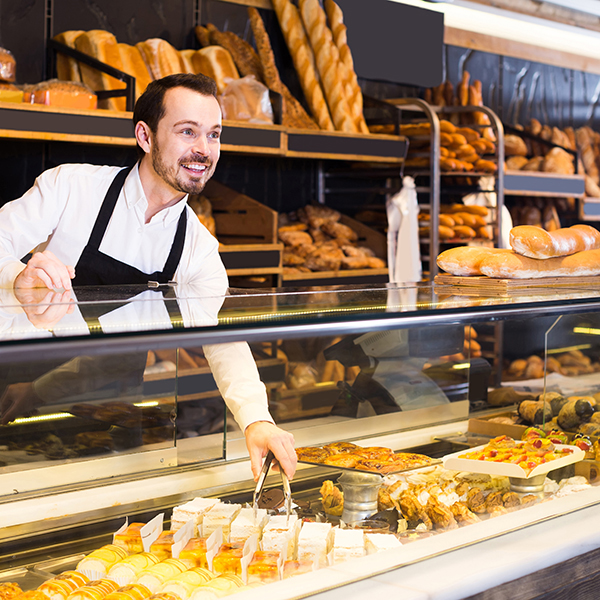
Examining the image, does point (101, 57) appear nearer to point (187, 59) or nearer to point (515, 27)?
point (187, 59)

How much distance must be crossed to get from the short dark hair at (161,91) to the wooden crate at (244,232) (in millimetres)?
1103

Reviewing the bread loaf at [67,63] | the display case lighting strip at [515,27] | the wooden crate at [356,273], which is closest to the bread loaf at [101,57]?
the bread loaf at [67,63]

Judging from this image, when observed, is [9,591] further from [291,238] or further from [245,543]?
[291,238]

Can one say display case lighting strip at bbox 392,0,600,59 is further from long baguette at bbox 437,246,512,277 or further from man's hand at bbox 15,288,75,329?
man's hand at bbox 15,288,75,329

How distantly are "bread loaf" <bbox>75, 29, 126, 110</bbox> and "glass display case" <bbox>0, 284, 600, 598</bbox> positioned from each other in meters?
1.53

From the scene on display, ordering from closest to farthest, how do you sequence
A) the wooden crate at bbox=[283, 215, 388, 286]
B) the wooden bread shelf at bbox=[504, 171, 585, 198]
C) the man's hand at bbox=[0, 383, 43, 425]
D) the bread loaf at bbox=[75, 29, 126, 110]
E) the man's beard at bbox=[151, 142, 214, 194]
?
the man's hand at bbox=[0, 383, 43, 425] → the man's beard at bbox=[151, 142, 214, 194] → the bread loaf at bbox=[75, 29, 126, 110] → the wooden crate at bbox=[283, 215, 388, 286] → the wooden bread shelf at bbox=[504, 171, 585, 198]

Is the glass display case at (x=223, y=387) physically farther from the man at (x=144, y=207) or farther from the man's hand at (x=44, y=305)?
the man at (x=144, y=207)

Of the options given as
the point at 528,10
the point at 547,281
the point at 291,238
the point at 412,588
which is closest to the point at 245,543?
the point at 412,588

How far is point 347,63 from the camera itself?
370 centimetres

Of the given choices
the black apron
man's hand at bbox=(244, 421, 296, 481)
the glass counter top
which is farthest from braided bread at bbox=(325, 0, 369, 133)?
man's hand at bbox=(244, 421, 296, 481)

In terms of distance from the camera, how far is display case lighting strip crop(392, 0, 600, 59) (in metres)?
4.09

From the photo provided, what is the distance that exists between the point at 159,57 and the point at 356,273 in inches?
50.5

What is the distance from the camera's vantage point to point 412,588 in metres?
1.07

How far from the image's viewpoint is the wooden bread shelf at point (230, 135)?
2.50m
